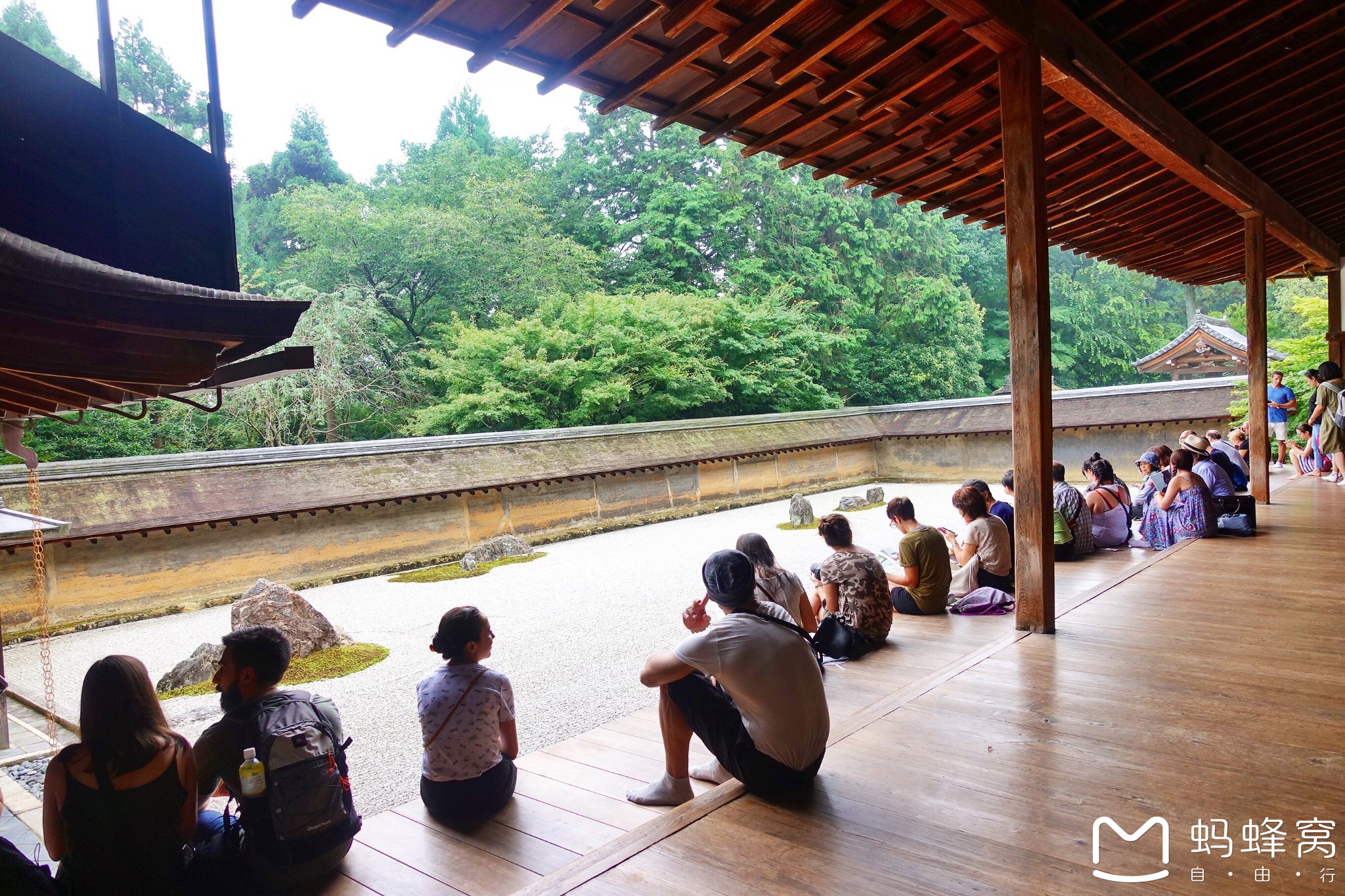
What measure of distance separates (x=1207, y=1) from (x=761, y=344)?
17136mm

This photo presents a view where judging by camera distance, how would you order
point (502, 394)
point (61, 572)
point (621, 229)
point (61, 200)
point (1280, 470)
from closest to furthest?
1. point (61, 200)
2. point (61, 572)
3. point (1280, 470)
4. point (502, 394)
5. point (621, 229)

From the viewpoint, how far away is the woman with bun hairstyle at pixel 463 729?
2.73m

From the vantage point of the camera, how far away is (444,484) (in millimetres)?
11867

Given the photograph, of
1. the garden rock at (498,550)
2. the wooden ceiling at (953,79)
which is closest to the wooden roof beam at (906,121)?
the wooden ceiling at (953,79)

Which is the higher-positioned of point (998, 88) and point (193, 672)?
point (998, 88)

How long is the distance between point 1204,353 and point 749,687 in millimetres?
23176

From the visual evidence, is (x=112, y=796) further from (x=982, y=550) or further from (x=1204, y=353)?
(x=1204, y=353)

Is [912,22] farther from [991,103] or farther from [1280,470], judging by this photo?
[1280,470]

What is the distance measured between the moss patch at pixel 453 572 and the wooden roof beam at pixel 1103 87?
8.73 metres

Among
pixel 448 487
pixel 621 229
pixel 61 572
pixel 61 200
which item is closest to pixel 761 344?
pixel 621 229

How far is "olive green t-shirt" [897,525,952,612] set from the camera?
4805 mm

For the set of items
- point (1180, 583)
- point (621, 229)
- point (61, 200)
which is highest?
point (621, 229)

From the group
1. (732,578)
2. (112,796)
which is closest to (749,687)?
(732,578)

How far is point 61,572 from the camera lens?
8.69 metres
